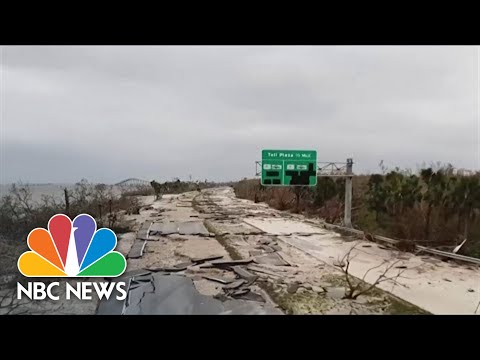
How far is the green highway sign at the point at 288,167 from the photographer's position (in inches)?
144

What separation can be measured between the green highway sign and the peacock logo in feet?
6.52

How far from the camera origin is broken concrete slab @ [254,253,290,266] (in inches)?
175

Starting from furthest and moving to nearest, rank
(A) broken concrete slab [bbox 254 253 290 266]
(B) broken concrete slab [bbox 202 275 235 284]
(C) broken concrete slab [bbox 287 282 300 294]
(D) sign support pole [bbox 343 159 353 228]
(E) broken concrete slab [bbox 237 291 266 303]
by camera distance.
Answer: (D) sign support pole [bbox 343 159 353 228] < (A) broken concrete slab [bbox 254 253 290 266] < (B) broken concrete slab [bbox 202 275 235 284] < (C) broken concrete slab [bbox 287 282 300 294] < (E) broken concrete slab [bbox 237 291 266 303]

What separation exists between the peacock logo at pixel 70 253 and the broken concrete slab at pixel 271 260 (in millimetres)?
2541

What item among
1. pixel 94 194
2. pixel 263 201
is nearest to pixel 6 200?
pixel 94 194

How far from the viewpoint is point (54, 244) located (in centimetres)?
236

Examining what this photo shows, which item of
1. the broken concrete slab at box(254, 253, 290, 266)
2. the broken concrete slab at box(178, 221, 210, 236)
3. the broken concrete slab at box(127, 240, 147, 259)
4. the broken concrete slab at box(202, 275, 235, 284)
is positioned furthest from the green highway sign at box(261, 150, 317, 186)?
the broken concrete slab at box(178, 221, 210, 236)

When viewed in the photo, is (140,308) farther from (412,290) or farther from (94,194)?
(412,290)

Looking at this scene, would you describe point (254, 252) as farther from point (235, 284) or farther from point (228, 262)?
point (235, 284)

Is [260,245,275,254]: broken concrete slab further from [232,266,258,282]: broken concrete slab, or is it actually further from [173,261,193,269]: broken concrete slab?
[173,261,193,269]: broken concrete slab

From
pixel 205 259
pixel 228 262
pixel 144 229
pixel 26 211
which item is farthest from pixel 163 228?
pixel 26 211

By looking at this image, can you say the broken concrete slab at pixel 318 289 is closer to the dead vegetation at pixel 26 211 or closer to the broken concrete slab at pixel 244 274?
the broken concrete slab at pixel 244 274
